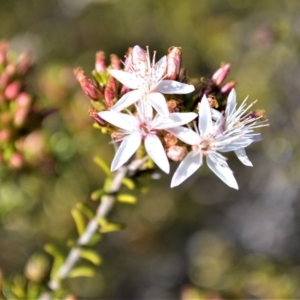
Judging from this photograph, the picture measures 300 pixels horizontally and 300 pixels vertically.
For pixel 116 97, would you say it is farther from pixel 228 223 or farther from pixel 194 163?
pixel 228 223

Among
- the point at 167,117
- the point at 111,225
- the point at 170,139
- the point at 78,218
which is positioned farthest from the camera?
the point at 78,218

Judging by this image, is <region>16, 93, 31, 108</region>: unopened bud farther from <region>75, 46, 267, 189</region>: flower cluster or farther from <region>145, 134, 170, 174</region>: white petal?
<region>145, 134, 170, 174</region>: white petal

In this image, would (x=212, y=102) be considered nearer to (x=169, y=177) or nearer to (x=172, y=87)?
(x=172, y=87)

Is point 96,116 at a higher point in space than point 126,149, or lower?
higher

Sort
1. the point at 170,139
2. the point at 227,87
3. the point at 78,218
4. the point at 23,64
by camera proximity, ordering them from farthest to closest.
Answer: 1. the point at 23,64
2. the point at 78,218
3. the point at 227,87
4. the point at 170,139

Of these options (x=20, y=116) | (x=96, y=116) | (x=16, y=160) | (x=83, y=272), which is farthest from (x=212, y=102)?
(x=16, y=160)

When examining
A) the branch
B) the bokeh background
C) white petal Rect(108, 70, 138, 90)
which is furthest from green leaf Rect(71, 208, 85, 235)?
the bokeh background
